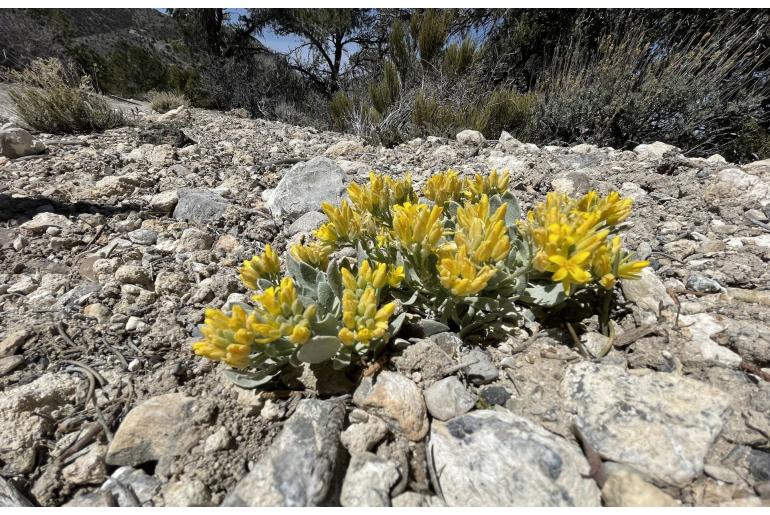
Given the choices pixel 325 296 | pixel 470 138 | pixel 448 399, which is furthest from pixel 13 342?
pixel 470 138

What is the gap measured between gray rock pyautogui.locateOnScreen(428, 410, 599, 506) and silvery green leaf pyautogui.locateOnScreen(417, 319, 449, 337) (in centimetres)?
43

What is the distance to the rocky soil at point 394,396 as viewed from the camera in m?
1.18

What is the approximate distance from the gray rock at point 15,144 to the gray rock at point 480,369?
479 cm

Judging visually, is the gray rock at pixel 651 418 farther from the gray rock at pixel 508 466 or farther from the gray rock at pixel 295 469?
the gray rock at pixel 295 469

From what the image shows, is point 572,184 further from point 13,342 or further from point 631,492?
point 13,342

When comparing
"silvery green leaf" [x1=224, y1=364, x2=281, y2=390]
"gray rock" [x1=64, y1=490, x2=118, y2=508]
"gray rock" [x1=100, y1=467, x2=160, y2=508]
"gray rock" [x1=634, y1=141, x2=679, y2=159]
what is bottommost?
"gray rock" [x1=64, y1=490, x2=118, y2=508]

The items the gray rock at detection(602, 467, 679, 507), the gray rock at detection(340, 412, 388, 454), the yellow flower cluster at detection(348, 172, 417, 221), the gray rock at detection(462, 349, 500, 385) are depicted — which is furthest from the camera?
the yellow flower cluster at detection(348, 172, 417, 221)

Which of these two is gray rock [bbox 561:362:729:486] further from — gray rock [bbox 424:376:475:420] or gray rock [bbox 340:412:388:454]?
gray rock [bbox 340:412:388:454]

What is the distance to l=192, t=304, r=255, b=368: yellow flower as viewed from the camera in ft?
4.45

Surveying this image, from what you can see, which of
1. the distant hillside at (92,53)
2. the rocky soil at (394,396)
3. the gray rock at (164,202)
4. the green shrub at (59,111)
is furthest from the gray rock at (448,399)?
the distant hillside at (92,53)

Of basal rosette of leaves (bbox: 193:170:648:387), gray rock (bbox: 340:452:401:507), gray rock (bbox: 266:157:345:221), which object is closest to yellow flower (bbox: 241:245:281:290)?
basal rosette of leaves (bbox: 193:170:648:387)

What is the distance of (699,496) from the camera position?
43.9 inches

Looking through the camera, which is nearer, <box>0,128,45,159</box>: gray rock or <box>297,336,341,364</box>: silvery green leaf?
<box>297,336,341,364</box>: silvery green leaf

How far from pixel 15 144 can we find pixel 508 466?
5.13 metres
